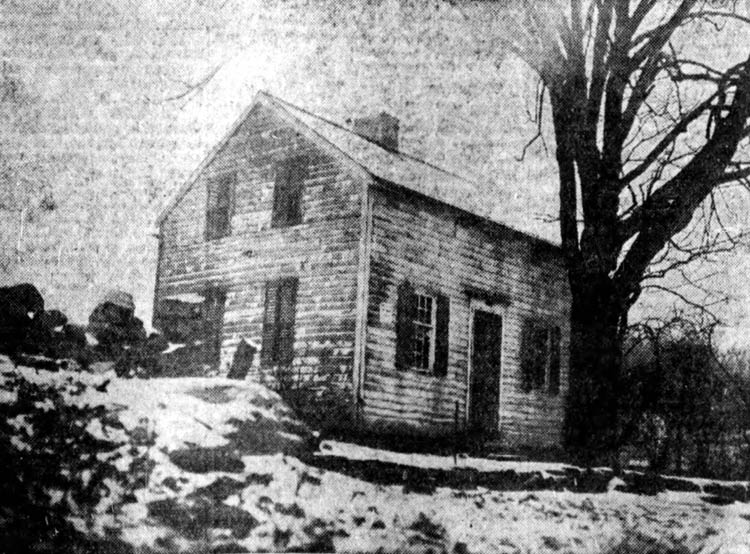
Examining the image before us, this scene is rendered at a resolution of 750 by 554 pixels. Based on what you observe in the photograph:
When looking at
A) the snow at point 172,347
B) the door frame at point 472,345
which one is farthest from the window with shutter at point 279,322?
the door frame at point 472,345

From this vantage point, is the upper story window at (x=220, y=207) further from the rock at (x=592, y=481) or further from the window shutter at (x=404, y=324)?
the rock at (x=592, y=481)

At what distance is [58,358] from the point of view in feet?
28.2

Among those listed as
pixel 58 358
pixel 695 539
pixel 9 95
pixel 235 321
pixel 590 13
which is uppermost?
pixel 590 13

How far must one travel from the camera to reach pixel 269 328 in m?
12.5

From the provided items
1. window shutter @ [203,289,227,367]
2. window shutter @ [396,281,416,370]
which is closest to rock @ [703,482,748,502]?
→ window shutter @ [396,281,416,370]

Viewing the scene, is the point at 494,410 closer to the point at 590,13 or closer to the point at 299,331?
the point at 299,331

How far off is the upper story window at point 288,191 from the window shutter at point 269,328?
1.14 meters

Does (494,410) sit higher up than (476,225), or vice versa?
(476,225)

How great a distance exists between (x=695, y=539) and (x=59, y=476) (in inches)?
221

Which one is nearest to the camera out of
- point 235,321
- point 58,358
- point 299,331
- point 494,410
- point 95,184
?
point 95,184

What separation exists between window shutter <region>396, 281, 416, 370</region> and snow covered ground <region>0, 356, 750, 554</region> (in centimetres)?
412

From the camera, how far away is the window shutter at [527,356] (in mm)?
14711

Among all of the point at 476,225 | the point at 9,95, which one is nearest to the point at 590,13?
the point at 476,225

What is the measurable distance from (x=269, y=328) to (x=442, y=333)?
301cm
